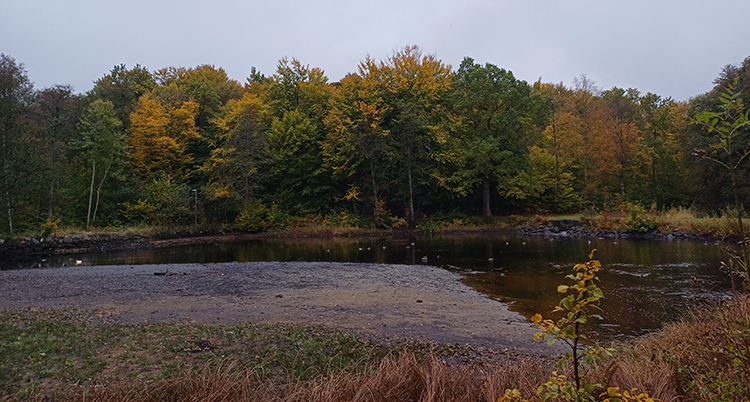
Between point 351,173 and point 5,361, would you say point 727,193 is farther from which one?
point 5,361

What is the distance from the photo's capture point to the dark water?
9.95m

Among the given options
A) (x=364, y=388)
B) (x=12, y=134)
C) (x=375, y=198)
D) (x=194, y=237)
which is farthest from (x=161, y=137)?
(x=364, y=388)

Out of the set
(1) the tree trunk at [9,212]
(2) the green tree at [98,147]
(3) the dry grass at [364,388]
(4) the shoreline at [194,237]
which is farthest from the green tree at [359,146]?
(3) the dry grass at [364,388]

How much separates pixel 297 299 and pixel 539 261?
1057 centimetres

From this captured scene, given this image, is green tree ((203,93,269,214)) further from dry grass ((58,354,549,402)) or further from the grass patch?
dry grass ((58,354,549,402))

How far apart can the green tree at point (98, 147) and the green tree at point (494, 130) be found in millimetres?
26077

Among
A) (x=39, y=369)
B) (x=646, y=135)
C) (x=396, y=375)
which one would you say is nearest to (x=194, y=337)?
(x=39, y=369)

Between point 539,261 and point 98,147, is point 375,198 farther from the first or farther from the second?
point 98,147

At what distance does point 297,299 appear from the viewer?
36.1 ft

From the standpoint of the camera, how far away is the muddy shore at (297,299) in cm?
837

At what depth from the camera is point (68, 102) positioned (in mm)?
35406

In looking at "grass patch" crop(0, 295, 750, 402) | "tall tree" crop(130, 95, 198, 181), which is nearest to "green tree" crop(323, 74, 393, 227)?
"tall tree" crop(130, 95, 198, 181)

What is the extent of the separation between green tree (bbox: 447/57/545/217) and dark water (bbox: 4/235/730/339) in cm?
783

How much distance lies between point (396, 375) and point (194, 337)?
3998 mm
